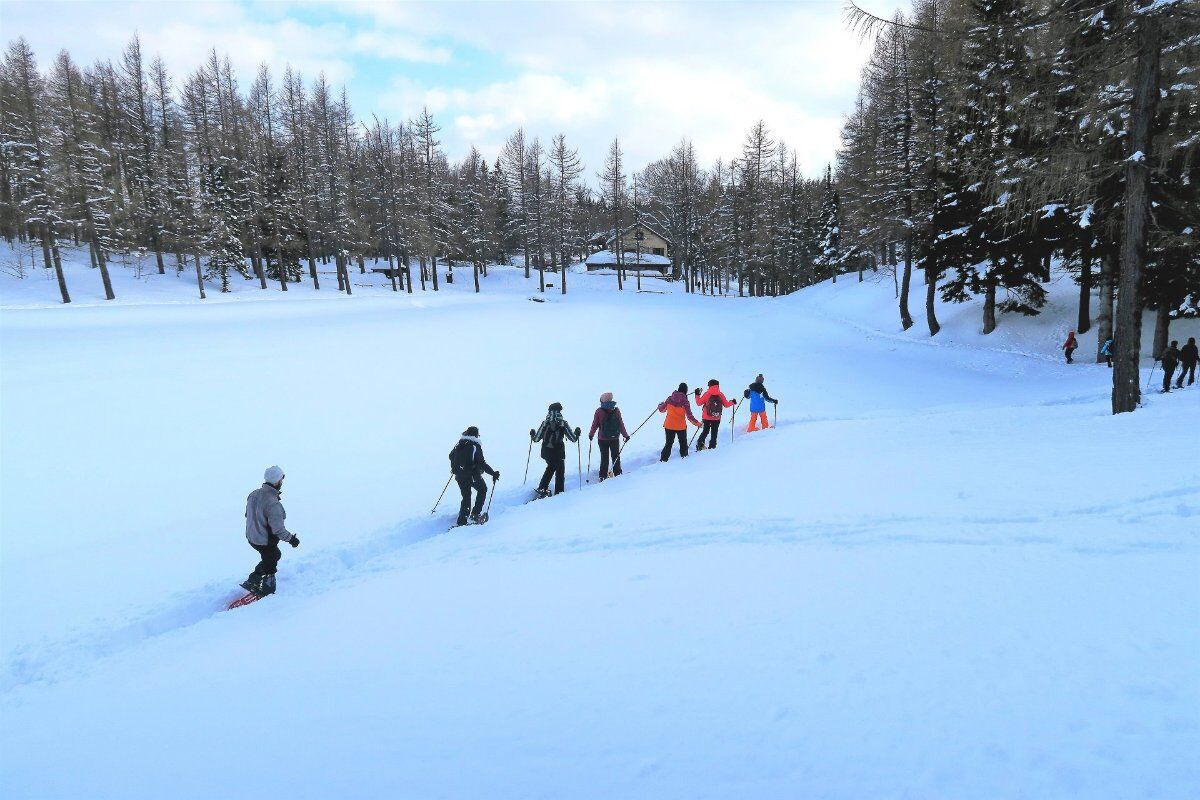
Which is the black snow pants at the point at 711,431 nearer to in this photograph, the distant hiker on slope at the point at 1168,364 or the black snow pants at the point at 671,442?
the black snow pants at the point at 671,442

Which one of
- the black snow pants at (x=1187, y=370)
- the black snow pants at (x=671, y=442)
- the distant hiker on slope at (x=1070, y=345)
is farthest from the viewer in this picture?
the distant hiker on slope at (x=1070, y=345)

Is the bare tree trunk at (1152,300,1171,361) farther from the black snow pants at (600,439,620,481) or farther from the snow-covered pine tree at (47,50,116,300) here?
the snow-covered pine tree at (47,50,116,300)

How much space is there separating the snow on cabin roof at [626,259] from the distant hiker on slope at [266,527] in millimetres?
65061

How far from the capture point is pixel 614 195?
57562 mm

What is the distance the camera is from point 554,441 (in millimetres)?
10016

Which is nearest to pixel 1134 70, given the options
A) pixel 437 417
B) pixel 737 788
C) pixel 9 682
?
pixel 737 788

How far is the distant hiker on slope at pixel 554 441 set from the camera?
32.5 feet

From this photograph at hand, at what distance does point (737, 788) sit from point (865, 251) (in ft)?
140

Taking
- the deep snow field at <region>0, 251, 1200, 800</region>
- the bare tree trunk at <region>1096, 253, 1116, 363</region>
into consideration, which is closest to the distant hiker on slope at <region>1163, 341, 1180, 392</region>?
the deep snow field at <region>0, 251, 1200, 800</region>

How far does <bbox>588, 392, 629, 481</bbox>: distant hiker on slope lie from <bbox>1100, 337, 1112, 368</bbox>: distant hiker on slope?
51.5 ft

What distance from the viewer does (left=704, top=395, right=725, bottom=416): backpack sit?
39.9 ft

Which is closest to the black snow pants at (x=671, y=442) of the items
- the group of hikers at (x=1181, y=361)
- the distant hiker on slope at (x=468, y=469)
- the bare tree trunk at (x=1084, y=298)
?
the distant hiker on slope at (x=468, y=469)

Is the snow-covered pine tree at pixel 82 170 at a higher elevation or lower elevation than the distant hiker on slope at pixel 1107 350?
higher

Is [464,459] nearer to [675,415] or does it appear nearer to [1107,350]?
[675,415]
